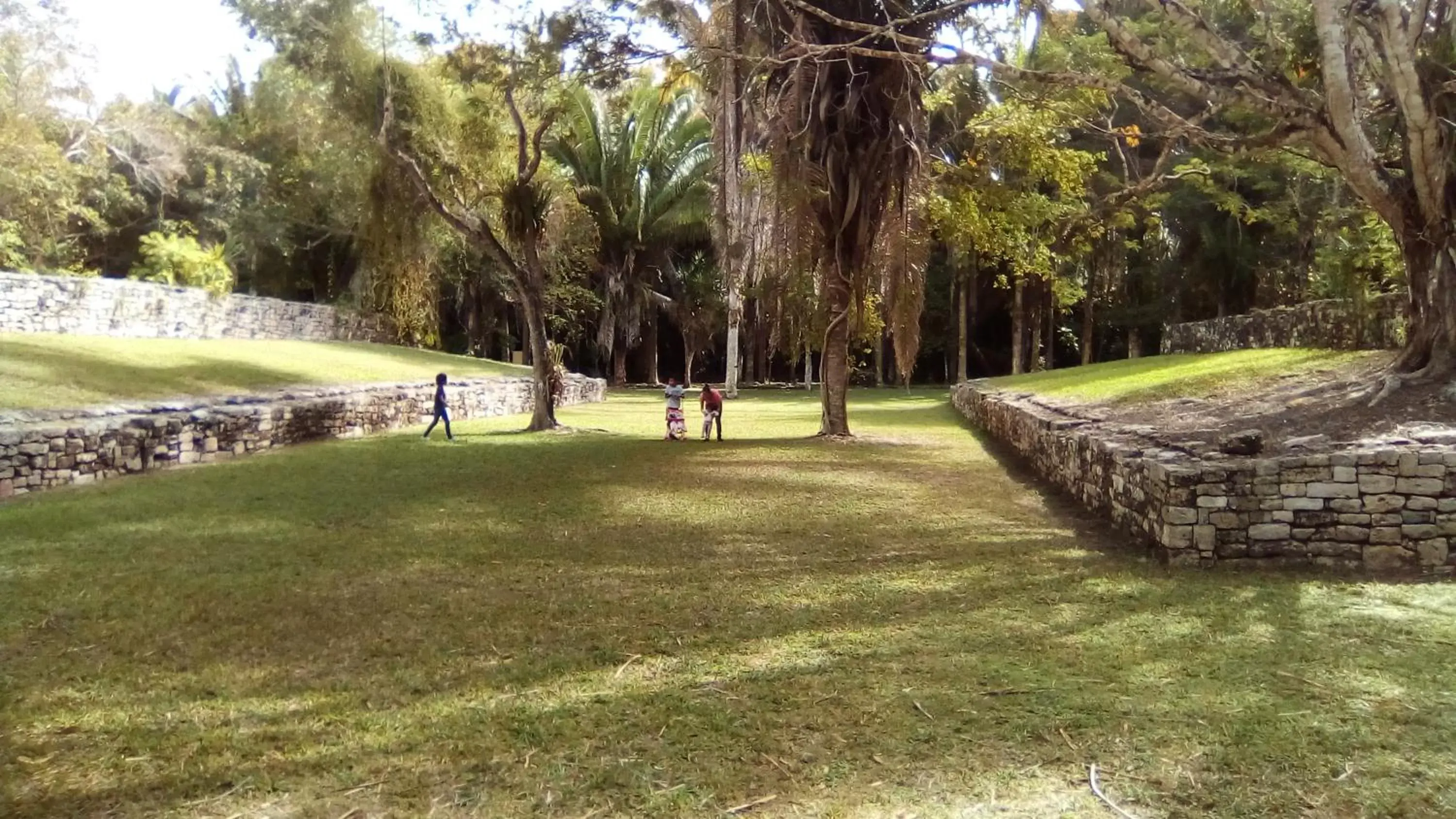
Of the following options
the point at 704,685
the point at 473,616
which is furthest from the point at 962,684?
the point at 473,616

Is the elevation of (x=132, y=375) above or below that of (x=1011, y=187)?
below

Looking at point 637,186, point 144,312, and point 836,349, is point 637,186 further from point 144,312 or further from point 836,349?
point 836,349

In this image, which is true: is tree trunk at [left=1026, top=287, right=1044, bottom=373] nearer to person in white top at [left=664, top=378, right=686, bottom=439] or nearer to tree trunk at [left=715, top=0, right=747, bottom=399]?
tree trunk at [left=715, top=0, right=747, bottom=399]

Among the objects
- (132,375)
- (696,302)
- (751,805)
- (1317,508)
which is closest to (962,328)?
(696,302)

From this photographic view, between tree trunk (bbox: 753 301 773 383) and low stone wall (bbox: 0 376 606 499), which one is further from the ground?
tree trunk (bbox: 753 301 773 383)

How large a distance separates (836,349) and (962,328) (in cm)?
1745

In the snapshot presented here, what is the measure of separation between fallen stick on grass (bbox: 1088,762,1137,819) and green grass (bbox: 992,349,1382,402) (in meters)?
8.75

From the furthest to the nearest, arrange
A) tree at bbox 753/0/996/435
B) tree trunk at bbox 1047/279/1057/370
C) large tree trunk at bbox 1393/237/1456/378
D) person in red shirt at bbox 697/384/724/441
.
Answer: tree trunk at bbox 1047/279/1057/370 < person in red shirt at bbox 697/384/724/441 < tree at bbox 753/0/996/435 < large tree trunk at bbox 1393/237/1456/378

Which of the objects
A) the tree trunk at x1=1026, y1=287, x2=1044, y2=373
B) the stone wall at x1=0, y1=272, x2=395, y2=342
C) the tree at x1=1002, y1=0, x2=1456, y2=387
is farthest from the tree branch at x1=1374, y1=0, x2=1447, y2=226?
the tree trunk at x1=1026, y1=287, x2=1044, y2=373

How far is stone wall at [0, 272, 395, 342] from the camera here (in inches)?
632

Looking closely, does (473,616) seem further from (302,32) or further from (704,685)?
(302,32)

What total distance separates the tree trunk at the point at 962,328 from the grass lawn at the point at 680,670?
2248 cm

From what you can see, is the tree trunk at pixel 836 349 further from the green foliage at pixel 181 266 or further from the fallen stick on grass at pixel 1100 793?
the green foliage at pixel 181 266

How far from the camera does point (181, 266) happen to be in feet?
73.4
